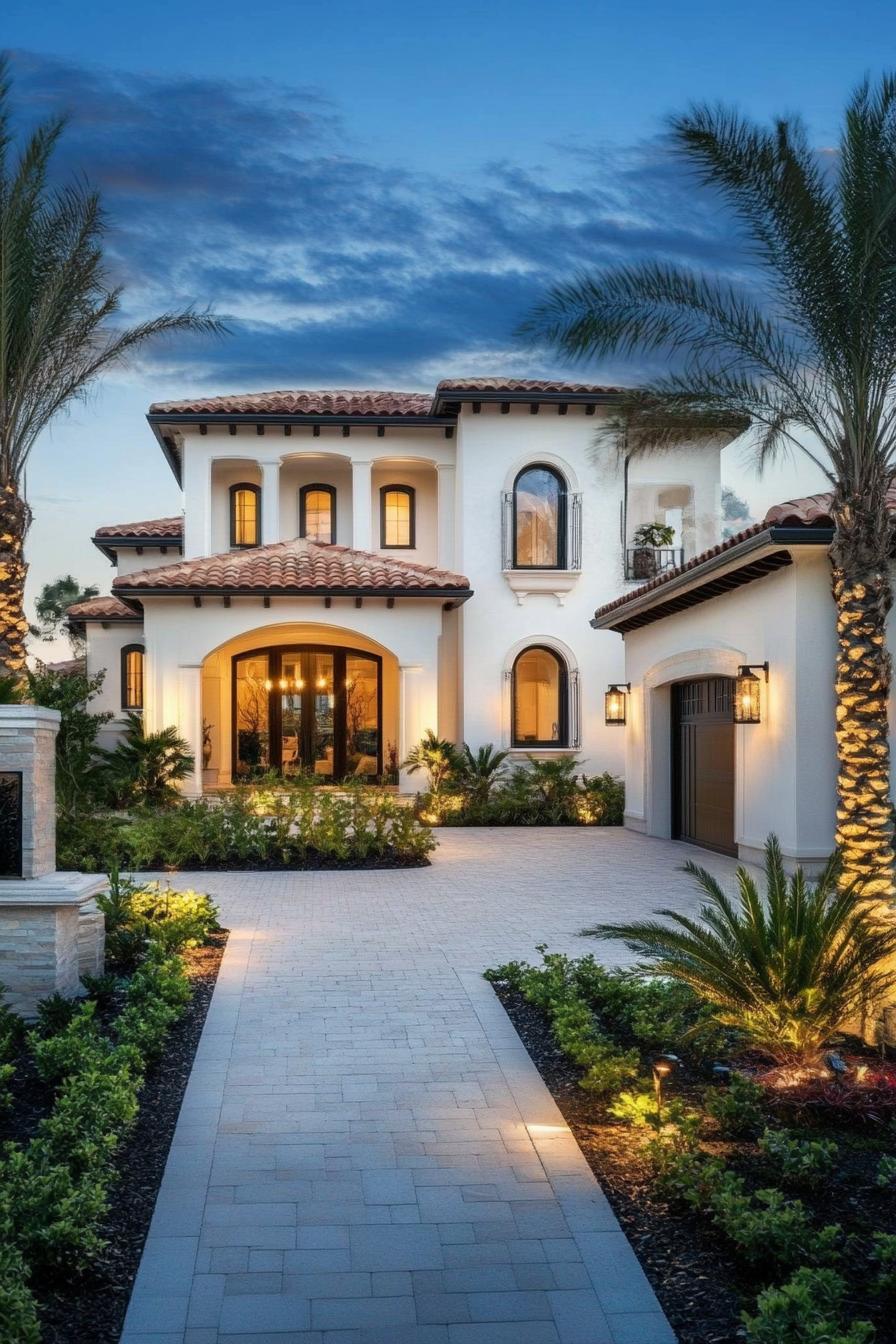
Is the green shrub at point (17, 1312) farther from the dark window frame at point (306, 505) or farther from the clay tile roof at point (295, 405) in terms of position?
the dark window frame at point (306, 505)

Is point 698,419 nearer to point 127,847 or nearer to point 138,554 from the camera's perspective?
point 127,847

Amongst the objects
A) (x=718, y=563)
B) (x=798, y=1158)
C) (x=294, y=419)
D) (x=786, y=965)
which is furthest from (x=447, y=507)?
(x=798, y=1158)

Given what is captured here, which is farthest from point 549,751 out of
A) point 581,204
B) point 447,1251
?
point 447,1251

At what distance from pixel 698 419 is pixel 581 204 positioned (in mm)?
4328

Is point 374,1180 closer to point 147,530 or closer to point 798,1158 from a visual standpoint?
point 798,1158

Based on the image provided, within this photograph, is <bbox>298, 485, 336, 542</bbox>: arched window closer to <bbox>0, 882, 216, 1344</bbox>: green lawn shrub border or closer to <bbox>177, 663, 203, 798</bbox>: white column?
<bbox>177, 663, 203, 798</bbox>: white column

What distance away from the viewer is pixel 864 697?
28.1 ft

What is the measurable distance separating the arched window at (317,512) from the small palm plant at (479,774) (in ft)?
24.2

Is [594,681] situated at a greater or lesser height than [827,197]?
lesser

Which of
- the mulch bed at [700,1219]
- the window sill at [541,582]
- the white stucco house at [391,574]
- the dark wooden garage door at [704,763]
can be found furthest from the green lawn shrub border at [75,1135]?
the window sill at [541,582]

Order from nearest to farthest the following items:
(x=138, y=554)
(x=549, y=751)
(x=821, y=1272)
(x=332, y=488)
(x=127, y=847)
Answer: (x=821, y=1272) → (x=127, y=847) → (x=549, y=751) → (x=332, y=488) → (x=138, y=554)

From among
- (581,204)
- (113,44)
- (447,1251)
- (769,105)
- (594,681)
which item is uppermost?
(113,44)

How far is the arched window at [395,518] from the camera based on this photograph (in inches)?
1014

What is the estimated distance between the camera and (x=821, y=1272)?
11.7 ft
